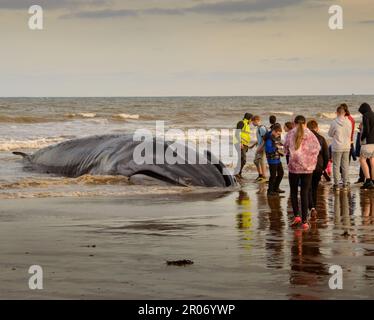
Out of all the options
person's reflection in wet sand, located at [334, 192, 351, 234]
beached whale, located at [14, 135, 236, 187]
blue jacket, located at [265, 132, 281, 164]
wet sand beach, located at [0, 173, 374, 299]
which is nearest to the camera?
wet sand beach, located at [0, 173, 374, 299]

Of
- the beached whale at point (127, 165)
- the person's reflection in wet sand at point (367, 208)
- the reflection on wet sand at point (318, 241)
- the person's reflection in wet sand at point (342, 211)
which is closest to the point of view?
the reflection on wet sand at point (318, 241)

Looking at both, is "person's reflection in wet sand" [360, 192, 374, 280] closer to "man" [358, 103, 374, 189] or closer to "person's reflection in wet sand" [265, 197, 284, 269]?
"person's reflection in wet sand" [265, 197, 284, 269]

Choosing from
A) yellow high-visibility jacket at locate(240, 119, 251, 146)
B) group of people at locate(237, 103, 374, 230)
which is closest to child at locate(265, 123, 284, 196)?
group of people at locate(237, 103, 374, 230)

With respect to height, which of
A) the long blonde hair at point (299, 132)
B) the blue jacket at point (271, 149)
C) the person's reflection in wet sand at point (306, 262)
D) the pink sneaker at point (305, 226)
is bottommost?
the person's reflection in wet sand at point (306, 262)

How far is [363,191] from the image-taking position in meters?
18.6

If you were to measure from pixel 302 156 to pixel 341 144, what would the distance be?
21.1 ft

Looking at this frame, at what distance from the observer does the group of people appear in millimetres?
13367

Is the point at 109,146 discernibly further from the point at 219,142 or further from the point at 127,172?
the point at 219,142

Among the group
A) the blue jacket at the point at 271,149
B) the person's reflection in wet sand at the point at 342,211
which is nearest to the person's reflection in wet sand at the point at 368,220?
the person's reflection in wet sand at the point at 342,211

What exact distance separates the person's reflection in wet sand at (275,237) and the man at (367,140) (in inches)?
140

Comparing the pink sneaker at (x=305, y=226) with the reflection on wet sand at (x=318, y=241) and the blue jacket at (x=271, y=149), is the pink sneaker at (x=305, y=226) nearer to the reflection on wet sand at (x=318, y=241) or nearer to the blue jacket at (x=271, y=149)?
the reflection on wet sand at (x=318, y=241)

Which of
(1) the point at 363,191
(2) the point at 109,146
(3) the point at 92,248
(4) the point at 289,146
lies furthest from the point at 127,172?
(3) the point at 92,248

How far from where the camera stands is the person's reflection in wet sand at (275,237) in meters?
10.2

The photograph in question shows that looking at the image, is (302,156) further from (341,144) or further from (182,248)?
(341,144)
